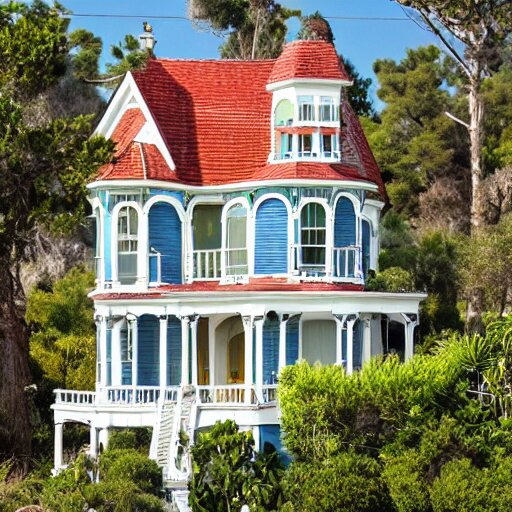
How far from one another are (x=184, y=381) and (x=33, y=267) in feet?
63.9

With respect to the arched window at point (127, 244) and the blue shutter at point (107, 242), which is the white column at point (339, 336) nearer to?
the arched window at point (127, 244)

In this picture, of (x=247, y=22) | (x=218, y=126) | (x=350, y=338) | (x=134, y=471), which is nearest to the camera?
(x=134, y=471)

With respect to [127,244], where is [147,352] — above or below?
below

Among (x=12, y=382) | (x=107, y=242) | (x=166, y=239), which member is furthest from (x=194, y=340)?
(x=12, y=382)

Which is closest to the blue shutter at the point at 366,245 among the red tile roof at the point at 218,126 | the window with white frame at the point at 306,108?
→ the red tile roof at the point at 218,126

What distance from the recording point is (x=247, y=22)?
65.8 metres

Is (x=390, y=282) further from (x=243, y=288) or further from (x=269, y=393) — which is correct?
(x=269, y=393)

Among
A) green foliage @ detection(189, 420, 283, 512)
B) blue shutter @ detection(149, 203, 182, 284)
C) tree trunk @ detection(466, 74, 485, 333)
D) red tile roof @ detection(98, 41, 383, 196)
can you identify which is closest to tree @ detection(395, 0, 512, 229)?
tree trunk @ detection(466, 74, 485, 333)

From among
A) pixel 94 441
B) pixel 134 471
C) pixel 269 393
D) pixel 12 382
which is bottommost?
pixel 134 471

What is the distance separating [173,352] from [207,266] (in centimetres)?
239

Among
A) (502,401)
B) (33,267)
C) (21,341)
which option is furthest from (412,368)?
(33,267)

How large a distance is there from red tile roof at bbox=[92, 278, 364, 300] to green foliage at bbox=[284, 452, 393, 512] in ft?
20.7

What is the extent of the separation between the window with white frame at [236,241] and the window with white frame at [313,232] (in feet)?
5.41

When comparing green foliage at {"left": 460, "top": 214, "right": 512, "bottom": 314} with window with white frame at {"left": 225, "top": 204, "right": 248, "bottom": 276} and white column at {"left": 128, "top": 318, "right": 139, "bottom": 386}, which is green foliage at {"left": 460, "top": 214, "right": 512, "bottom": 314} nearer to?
window with white frame at {"left": 225, "top": 204, "right": 248, "bottom": 276}
